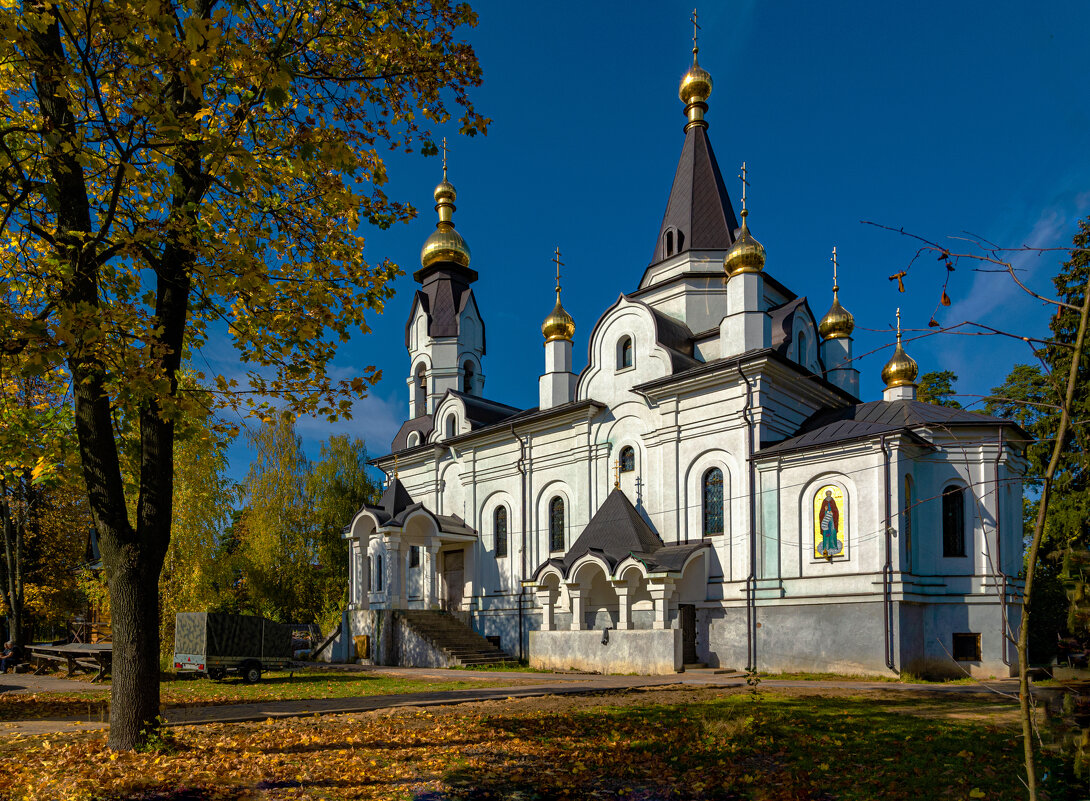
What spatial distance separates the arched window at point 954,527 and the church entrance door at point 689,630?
624 cm

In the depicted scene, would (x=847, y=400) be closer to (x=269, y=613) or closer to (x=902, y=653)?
(x=902, y=653)

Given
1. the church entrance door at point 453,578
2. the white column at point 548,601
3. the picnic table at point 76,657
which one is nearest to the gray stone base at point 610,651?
the white column at point 548,601

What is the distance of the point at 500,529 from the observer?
90.1ft

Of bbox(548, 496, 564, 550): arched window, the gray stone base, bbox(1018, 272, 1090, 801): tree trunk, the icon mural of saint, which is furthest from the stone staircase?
bbox(1018, 272, 1090, 801): tree trunk

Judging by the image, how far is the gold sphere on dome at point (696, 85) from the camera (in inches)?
1115

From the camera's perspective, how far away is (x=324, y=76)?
806 cm

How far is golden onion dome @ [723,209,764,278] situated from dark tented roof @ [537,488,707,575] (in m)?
6.99

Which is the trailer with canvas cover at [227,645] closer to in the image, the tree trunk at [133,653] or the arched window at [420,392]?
the tree trunk at [133,653]

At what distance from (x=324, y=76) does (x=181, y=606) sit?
883 inches

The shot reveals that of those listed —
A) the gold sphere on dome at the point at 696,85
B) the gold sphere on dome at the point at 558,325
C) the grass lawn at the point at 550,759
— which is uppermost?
the gold sphere on dome at the point at 696,85

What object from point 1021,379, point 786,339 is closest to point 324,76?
point 786,339

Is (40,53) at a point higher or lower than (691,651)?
higher

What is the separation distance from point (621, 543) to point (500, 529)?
6.90 metres

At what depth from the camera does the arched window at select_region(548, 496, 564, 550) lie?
25453 mm
